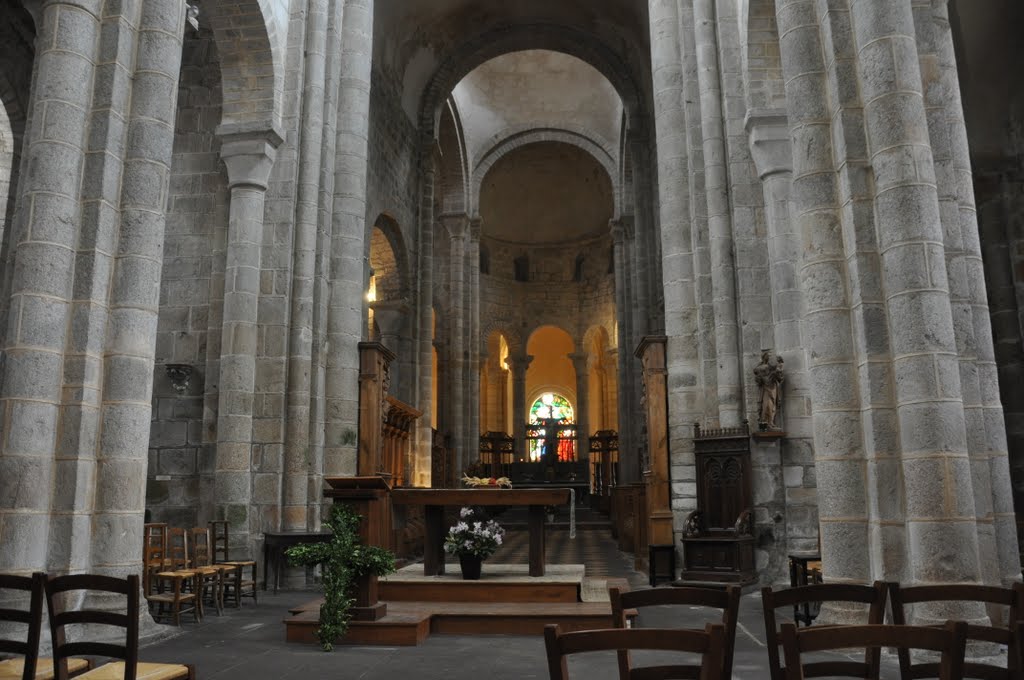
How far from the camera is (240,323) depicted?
36.3 ft

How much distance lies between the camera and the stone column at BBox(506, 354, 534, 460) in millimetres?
29188

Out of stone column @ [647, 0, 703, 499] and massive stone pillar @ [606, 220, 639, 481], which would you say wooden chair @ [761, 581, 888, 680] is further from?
massive stone pillar @ [606, 220, 639, 481]

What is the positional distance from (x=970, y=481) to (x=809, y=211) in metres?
2.27

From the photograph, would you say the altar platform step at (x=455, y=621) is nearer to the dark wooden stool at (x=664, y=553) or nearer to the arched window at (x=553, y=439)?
the dark wooden stool at (x=664, y=553)

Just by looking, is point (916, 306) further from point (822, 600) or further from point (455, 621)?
point (455, 621)

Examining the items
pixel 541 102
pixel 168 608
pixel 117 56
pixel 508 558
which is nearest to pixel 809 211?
pixel 117 56

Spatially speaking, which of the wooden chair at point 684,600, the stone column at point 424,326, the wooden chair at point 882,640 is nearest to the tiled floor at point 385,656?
the wooden chair at point 684,600

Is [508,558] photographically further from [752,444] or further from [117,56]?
[117,56]

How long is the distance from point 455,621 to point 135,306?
3860 mm

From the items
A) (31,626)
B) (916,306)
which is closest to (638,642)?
(31,626)

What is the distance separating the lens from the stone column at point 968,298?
20.0 feet

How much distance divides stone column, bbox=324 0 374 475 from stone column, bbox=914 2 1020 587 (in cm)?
831

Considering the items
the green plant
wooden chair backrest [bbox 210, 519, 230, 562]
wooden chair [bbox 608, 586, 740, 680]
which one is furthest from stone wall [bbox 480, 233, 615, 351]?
wooden chair [bbox 608, 586, 740, 680]

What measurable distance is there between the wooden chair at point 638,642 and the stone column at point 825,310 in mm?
3778
